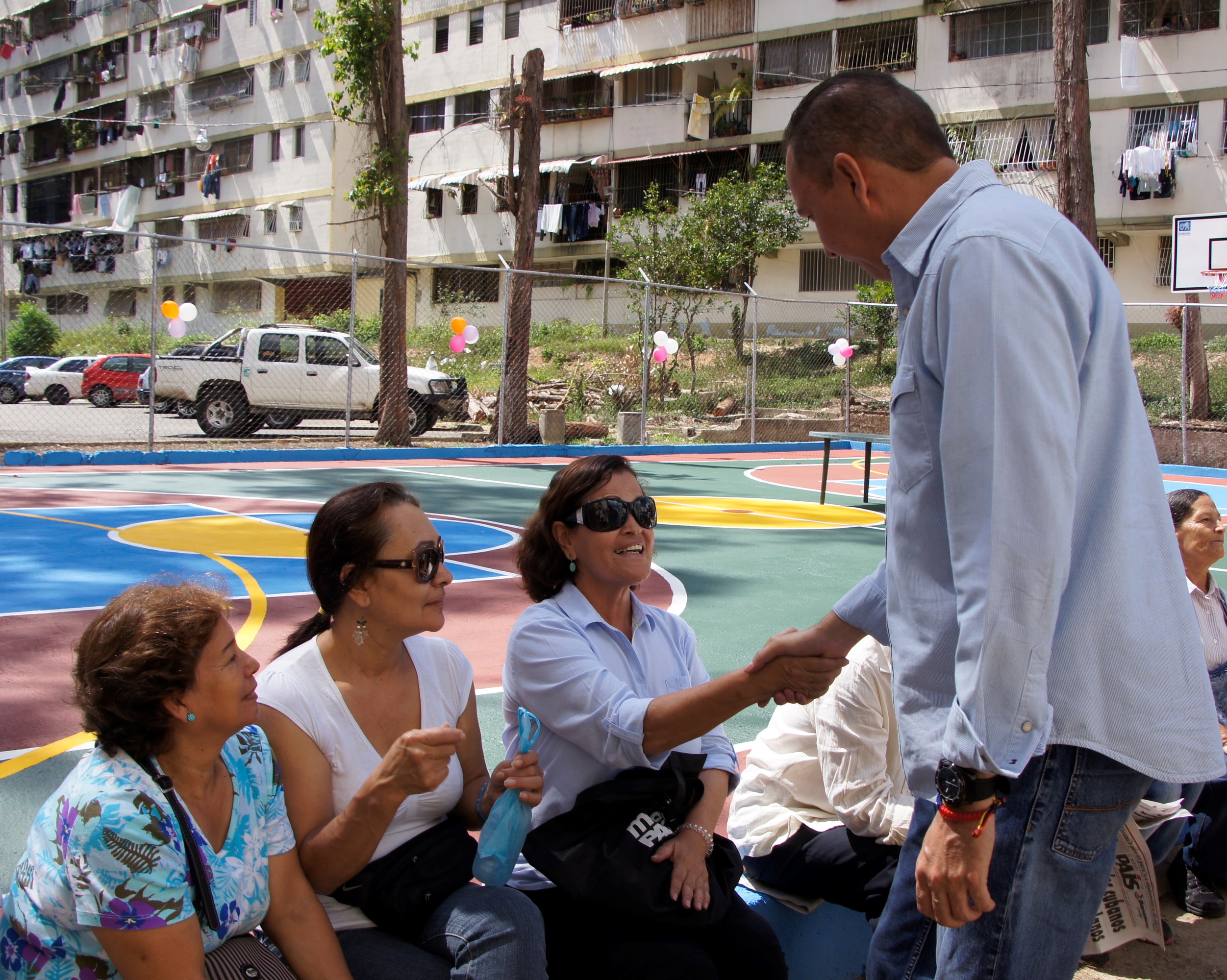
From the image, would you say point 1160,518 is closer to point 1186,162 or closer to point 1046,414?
point 1046,414

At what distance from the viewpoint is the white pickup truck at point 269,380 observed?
17.4 metres

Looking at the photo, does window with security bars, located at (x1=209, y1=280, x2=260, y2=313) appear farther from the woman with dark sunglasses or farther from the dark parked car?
the woman with dark sunglasses

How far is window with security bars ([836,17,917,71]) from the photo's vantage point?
3031 cm

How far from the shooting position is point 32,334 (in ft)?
99.5

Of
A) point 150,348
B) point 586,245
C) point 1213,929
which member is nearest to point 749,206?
point 586,245

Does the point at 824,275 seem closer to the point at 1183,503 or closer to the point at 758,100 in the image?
the point at 758,100

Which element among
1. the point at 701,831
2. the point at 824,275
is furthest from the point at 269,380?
the point at 824,275

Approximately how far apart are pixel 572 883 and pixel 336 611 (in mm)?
811

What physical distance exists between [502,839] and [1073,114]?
18.2 m

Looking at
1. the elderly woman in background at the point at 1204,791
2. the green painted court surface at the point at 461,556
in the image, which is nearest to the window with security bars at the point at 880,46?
the green painted court surface at the point at 461,556

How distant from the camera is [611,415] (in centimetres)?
2183

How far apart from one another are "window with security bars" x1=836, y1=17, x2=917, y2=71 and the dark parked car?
70.5ft

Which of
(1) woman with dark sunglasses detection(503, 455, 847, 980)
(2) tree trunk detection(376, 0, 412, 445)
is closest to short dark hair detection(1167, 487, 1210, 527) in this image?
(1) woman with dark sunglasses detection(503, 455, 847, 980)

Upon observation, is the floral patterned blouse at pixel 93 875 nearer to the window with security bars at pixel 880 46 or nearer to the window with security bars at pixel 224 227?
the window with security bars at pixel 880 46
